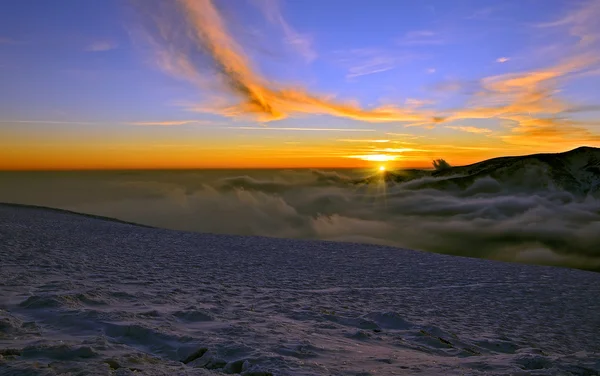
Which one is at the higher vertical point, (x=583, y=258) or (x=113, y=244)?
(x=113, y=244)

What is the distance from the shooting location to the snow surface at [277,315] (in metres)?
6.68

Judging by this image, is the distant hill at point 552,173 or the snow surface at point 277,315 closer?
the snow surface at point 277,315

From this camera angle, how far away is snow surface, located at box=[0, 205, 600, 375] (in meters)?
6.68

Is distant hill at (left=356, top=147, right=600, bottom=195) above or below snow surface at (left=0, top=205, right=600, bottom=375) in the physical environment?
above

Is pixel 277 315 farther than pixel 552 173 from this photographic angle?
No

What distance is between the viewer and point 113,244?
22.9 metres

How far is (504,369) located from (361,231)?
10102 cm

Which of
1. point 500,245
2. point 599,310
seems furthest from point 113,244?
point 500,245

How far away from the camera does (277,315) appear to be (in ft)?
33.4

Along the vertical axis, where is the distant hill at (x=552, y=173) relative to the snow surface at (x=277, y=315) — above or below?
above

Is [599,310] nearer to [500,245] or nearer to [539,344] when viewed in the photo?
[539,344]

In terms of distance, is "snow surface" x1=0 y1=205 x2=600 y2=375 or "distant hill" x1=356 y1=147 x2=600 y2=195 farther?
"distant hill" x1=356 y1=147 x2=600 y2=195

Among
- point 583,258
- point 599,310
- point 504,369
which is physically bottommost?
point 583,258

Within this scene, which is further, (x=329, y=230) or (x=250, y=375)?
(x=329, y=230)
